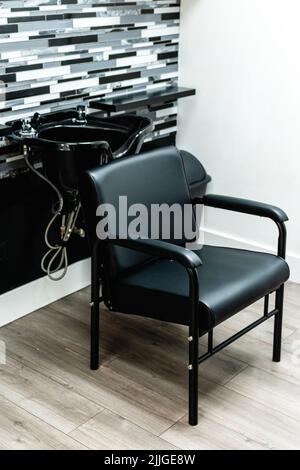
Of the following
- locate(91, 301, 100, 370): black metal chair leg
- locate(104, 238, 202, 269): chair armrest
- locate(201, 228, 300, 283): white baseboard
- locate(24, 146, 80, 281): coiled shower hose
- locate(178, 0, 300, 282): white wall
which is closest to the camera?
locate(104, 238, 202, 269): chair armrest

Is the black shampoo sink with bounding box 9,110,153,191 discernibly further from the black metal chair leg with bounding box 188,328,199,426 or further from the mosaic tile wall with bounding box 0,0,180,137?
the black metal chair leg with bounding box 188,328,199,426

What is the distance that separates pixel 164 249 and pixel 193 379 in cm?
43

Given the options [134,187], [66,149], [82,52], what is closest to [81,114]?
[82,52]

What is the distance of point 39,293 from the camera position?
3.06 meters

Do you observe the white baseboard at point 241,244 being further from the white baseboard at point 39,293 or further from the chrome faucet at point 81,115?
the chrome faucet at point 81,115

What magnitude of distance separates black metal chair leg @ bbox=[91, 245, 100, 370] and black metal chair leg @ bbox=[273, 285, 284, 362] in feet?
2.21

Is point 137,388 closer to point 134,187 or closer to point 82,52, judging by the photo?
point 134,187

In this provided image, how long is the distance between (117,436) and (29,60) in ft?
4.84

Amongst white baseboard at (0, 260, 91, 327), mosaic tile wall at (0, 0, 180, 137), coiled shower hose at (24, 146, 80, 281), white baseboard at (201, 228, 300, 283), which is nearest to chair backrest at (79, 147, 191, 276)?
coiled shower hose at (24, 146, 80, 281)

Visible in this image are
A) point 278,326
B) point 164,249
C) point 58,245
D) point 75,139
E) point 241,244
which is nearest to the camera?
point 164,249

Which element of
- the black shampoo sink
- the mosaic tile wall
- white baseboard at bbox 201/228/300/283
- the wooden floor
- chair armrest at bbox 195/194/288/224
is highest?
the mosaic tile wall

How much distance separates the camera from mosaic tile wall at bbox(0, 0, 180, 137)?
269cm

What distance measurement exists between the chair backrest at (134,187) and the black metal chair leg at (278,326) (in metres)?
0.42

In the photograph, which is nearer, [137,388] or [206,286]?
[206,286]
